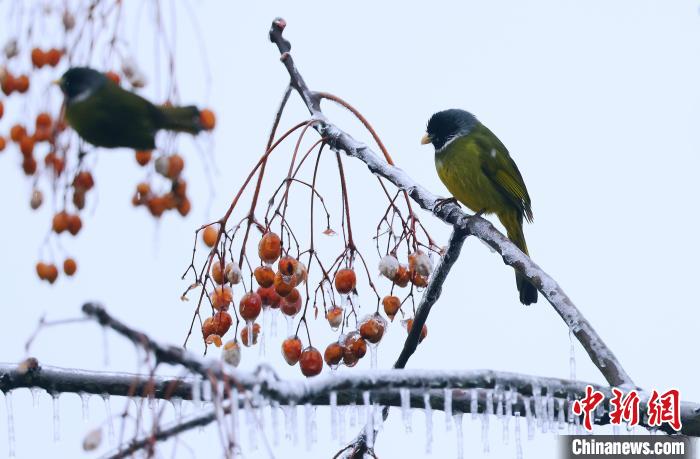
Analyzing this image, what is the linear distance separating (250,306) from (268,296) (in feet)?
0.30

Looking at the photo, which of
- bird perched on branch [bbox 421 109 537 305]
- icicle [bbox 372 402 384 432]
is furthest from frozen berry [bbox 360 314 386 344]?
Result: bird perched on branch [bbox 421 109 537 305]

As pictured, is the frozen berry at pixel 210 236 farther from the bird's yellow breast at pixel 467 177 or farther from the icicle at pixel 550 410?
the bird's yellow breast at pixel 467 177

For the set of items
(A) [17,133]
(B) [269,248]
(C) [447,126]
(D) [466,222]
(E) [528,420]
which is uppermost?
(C) [447,126]

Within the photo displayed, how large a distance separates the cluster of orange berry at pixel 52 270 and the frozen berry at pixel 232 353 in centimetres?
42

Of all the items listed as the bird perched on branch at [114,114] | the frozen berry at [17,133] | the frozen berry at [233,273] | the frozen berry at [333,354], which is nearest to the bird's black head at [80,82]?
the bird perched on branch at [114,114]

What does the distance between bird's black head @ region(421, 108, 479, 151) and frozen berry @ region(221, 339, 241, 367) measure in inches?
93.3

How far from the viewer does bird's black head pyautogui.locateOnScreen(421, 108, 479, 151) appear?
183 inches

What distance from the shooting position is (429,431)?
1929 millimetres

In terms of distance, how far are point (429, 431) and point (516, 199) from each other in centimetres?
241

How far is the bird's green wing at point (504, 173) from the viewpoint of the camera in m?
4.23

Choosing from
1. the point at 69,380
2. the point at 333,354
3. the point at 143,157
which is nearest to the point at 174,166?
the point at 143,157

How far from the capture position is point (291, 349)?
2.53m

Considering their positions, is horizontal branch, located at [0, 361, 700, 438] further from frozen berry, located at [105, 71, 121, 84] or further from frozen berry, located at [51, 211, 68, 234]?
frozen berry, located at [105, 71, 121, 84]

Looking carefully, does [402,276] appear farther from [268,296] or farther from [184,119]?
[184,119]
